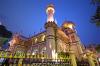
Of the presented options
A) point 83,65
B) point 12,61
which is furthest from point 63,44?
point 12,61

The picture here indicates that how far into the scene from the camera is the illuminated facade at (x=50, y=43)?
3559cm

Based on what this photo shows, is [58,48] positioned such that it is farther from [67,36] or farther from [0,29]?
[0,29]

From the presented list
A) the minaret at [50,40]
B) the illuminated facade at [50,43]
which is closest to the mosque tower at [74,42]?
the illuminated facade at [50,43]

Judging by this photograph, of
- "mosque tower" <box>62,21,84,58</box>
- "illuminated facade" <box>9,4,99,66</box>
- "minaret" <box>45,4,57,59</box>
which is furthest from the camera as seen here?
"mosque tower" <box>62,21,84,58</box>

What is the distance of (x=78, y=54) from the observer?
142 ft

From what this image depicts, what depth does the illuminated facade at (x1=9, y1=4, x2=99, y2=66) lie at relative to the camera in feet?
117

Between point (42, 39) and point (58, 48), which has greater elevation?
point (42, 39)

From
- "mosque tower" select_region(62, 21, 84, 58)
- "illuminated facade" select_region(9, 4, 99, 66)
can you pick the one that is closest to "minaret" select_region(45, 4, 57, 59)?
"illuminated facade" select_region(9, 4, 99, 66)

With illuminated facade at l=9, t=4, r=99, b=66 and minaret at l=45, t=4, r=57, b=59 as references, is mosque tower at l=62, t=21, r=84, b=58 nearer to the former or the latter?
illuminated facade at l=9, t=4, r=99, b=66

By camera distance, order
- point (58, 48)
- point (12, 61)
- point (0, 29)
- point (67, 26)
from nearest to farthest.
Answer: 1. point (0, 29)
2. point (12, 61)
3. point (58, 48)
4. point (67, 26)

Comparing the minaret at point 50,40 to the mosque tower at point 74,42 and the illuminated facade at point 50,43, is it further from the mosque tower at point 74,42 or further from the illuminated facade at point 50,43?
the mosque tower at point 74,42

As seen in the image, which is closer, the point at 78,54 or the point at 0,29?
the point at 0,29

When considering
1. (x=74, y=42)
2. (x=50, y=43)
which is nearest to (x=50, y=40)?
(x=50, y=43)

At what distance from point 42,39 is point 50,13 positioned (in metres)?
10.4
